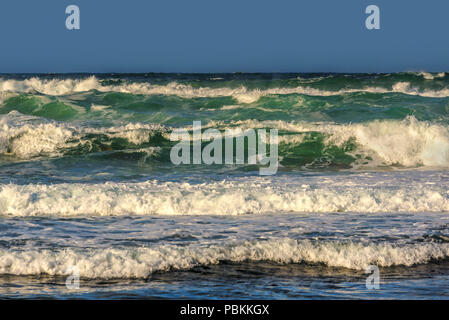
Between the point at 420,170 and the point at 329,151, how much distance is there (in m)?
2.62

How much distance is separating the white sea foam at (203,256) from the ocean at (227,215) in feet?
0.05

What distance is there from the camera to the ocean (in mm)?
5609

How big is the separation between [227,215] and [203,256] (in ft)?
6.55

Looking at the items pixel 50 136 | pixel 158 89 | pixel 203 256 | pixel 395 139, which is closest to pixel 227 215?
pixel 203 256

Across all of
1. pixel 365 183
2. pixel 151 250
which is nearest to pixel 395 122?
pixel 365 183

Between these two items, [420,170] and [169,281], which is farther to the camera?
[420,170]

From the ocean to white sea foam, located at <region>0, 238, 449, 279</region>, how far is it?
0.05ft

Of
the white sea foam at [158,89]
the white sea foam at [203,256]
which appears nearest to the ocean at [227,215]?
the white sea foam at [203,256]

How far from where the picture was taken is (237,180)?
10.4 metres

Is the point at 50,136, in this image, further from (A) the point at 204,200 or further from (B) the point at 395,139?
(B) the point at 395,139

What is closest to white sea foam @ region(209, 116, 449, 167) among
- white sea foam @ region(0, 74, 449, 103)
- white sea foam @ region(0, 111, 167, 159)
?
white sea foam @ region(0, 111, 167, 159)

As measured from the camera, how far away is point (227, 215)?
8.16m

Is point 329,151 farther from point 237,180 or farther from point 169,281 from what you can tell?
point 169,281

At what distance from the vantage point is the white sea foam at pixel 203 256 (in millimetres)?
5809
